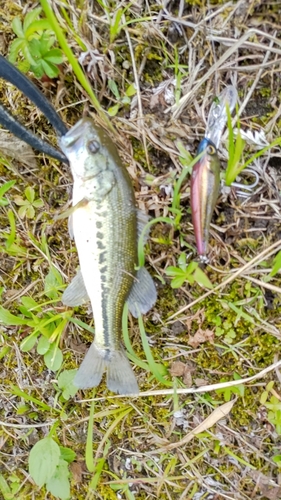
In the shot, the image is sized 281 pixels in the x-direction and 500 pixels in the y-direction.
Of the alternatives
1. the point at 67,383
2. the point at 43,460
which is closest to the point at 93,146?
the point at 67,383

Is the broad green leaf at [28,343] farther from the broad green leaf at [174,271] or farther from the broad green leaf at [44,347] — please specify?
the broad green leaf at [174,271]

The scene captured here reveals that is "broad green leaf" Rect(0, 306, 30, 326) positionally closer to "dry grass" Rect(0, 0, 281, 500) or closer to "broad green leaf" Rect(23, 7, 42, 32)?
"dry grass" Rect(0, 0, 281, 500)

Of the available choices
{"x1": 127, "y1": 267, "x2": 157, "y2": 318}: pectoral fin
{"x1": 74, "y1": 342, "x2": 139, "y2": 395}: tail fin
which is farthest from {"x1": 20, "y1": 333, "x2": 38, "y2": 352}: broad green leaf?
{"x1": 127, "y1": 267, "x2": 157, "y2": 318}: pectoral fin

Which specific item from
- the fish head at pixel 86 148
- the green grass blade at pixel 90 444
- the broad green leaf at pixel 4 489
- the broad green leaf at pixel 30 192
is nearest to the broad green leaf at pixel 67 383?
the green grass blade at pixel 90 444

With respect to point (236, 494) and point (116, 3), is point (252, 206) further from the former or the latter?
point (236, 494)

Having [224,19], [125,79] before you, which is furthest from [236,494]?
[224,19]
